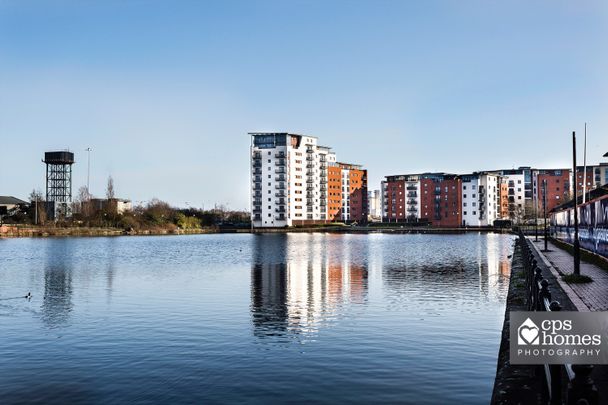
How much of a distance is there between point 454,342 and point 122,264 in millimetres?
49966

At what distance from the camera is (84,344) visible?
75.8 feet

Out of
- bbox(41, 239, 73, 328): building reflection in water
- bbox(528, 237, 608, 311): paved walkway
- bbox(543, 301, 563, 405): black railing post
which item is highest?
bbox(543, 301, 563, 405): black railing post

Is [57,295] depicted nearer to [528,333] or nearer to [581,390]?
[528,333]

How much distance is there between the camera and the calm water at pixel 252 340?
16.8 meters

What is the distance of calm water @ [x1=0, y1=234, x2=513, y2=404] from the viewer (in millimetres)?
16828

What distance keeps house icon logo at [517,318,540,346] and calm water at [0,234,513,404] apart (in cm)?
720

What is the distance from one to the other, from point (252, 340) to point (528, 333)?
1601cm

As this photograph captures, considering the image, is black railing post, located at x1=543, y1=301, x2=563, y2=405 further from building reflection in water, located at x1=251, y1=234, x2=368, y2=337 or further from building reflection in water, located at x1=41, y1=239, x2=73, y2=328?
building reflection in water, located at x1=41, y1=239, x2=73, y2=328

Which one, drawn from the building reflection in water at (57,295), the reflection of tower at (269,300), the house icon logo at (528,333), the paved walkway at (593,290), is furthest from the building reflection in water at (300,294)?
the house icon logo at (528,333)

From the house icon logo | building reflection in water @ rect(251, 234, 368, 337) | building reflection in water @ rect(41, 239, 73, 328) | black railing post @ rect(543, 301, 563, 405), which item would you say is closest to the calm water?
building reflection in water @ rect(251, 234, 368, 337)

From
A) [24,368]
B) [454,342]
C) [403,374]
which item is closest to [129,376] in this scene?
[24,368]

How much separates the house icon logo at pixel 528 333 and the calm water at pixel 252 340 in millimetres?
7196

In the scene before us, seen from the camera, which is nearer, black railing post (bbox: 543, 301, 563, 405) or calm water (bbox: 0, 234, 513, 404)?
black railing post (bbox: 543, 301, 563, 405)

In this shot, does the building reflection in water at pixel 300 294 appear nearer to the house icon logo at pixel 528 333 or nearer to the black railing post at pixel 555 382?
the house icon logo at pixel 528 333
